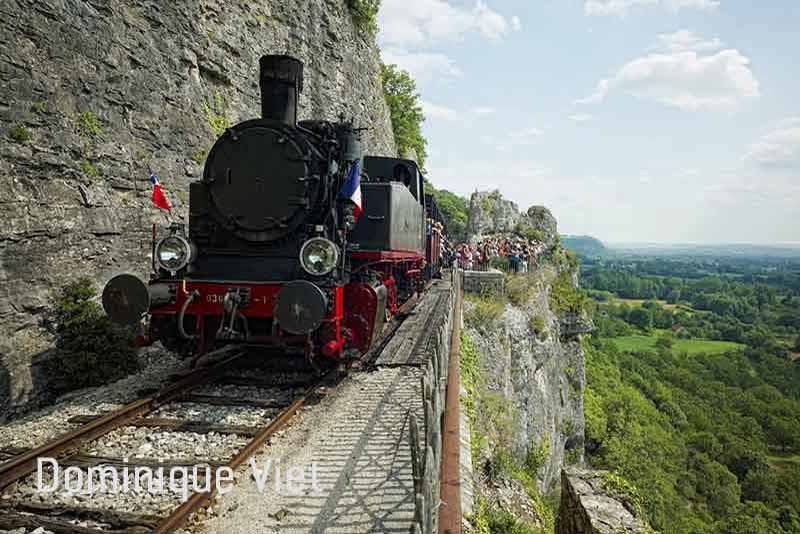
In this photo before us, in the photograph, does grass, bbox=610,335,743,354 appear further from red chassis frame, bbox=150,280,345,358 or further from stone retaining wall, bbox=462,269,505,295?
red chassis frame, bbox=150,280,345,358

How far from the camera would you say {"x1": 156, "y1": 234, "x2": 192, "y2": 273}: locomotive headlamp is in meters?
5.85

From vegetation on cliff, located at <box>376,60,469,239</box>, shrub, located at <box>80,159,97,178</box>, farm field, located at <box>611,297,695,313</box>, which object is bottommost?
farm field, located at <box>611,297,695,313</box>

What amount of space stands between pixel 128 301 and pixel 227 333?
3.63ft

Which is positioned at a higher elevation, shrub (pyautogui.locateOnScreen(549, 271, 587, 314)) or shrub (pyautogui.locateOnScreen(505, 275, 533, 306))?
shrub (pyautogui.locateOnScreen(505, 275, 533, 306))

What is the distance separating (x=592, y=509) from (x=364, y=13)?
21181 mm

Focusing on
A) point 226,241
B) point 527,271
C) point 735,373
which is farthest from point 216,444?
point 735,373

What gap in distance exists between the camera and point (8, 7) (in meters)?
6.18

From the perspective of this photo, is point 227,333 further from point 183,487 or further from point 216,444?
point 183,487

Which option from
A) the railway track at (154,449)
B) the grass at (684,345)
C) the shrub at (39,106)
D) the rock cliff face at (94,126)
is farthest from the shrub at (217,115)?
the grass at (684,345)

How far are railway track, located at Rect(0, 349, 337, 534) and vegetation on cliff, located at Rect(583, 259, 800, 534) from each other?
20286 millimetres

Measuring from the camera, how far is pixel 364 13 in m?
20.9

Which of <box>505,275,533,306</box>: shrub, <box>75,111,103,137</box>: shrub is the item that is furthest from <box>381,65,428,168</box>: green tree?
<box>75,111,103,137</box>: shrub

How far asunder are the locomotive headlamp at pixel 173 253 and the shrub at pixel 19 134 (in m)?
2.31

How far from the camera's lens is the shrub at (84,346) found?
6.31m
